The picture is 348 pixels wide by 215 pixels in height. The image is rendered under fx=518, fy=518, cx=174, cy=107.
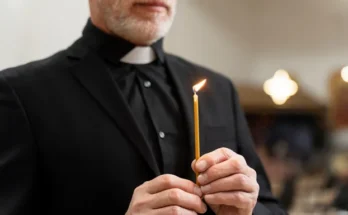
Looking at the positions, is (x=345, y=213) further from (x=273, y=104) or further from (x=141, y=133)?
(x=141, y=133)

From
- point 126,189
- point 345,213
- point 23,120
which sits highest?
point 23,120

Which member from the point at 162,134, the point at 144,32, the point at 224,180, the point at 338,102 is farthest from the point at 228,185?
the point at 338,102

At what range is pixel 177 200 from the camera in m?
0.67

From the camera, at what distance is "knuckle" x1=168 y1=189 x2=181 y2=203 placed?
672 millimetres

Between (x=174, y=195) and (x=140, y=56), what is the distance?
352 mm

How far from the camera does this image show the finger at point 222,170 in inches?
26.8

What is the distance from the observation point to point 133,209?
2.31 feet

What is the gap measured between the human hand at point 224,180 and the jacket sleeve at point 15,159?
0.27 meters

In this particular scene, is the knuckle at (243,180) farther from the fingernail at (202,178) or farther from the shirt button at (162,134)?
the shirt button at (162,134)

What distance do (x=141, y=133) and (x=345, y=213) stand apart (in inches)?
60.3

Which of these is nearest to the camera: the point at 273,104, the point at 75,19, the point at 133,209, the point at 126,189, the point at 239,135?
the point at 133,209

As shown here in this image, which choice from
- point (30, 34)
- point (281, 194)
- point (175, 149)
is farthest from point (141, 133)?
point (281, 194)

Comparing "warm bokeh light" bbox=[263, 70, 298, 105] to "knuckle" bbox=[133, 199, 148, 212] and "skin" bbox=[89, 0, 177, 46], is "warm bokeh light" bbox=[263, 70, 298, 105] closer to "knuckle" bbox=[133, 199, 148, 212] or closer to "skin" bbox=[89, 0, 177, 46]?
"skin" bbox=[89, 0, 177, 46]

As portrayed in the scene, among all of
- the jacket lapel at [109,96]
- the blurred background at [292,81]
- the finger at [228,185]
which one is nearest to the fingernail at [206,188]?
the finger at [228,185]
